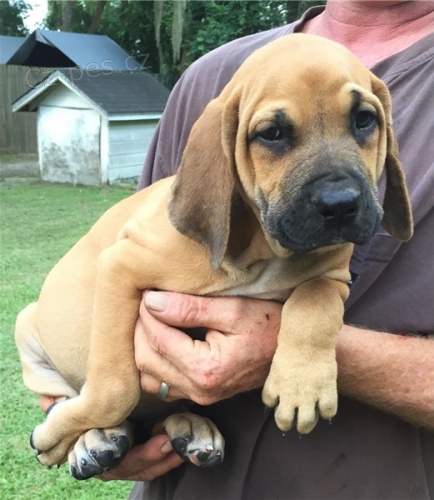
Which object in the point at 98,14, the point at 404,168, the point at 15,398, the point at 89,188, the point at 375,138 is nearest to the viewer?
the point at 375,138

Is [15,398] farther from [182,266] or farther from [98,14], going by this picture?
[98,14]

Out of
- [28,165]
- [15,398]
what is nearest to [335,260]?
[15,398]

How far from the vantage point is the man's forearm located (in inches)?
96.7

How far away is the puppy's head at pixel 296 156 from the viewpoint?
2219 millimetres

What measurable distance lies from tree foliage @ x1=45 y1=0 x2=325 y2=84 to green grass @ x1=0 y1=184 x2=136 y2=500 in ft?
28.2

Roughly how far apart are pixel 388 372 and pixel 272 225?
2.22 feet

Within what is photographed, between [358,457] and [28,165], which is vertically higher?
[358,457]

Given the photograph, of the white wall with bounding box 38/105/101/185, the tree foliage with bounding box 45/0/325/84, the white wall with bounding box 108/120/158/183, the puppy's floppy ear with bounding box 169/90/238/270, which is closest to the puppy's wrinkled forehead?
the puppy's floppy ear with bounding box 169/90/238/270

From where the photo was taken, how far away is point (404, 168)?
2.64 meters

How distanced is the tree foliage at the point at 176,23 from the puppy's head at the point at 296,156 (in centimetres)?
2082

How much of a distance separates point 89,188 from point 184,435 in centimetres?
1541

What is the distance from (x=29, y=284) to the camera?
29.6 ft

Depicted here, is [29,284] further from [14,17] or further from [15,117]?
[14,17]

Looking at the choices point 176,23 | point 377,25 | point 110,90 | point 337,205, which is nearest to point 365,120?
point 337,205
